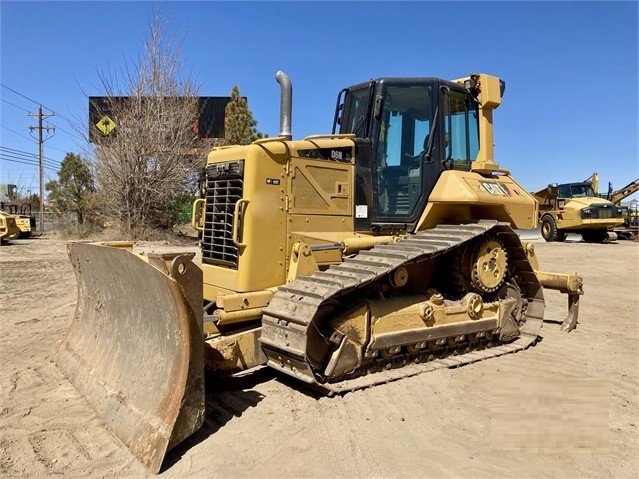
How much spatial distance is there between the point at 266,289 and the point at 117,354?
146cm

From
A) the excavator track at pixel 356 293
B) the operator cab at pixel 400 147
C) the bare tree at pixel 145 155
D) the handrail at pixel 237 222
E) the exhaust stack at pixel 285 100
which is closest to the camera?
the excavator track at pixel 356 293

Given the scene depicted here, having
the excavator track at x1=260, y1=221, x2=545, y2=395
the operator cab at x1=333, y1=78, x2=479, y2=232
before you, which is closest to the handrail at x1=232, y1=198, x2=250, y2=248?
the excavator track at x1=260, y1=221, x2=545, y2=395

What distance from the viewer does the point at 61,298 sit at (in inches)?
366

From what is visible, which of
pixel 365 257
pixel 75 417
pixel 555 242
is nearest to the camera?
pixel 75 417

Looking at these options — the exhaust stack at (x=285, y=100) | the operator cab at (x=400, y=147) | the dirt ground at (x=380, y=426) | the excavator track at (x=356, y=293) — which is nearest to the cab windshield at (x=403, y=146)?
the operator cab at (x=400, y=147)

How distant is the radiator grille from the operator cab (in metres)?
1.41

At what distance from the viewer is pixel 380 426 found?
13.0 feet

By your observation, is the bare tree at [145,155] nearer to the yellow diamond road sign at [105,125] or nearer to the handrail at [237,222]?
the yellow diamond road sign at [105,125]

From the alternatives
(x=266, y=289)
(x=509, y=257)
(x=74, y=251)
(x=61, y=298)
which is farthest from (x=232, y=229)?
(x=61, y=298)

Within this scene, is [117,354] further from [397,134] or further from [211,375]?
[397,134]

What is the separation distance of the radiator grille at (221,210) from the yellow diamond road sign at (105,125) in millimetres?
16589

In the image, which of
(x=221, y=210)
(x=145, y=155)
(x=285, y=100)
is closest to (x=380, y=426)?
(x=221, y=210)

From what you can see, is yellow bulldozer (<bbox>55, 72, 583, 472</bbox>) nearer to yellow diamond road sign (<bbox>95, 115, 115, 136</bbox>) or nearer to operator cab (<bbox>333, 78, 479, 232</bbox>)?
operator cab (<bbox>333, 78, 479, 232</bbox>)

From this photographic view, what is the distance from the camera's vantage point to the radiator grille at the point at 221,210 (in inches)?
201
